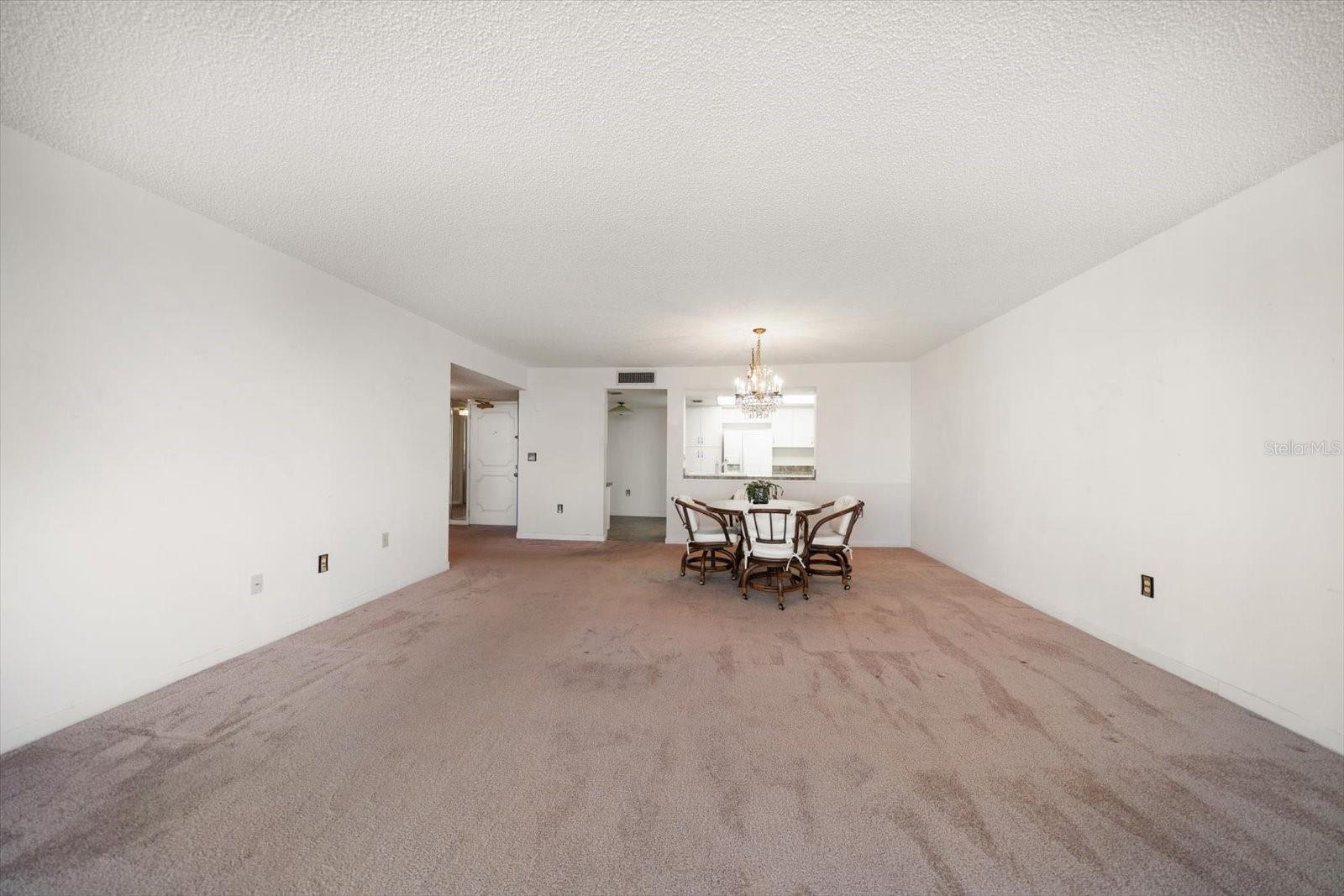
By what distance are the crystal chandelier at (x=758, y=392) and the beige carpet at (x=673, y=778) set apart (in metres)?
2.64

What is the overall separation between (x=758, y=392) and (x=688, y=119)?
3.35 m

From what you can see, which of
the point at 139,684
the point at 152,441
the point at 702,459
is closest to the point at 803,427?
the point at 702,459

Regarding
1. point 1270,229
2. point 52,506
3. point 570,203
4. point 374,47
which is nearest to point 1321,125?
point 1270,229

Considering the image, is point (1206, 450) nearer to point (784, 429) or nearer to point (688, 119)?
point (688, 119)

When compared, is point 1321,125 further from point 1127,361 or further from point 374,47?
point 374,47

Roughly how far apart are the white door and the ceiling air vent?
7.75ft

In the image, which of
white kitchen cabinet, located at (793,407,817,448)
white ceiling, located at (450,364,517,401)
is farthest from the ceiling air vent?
white kitchen cabinet, located at (793,407,817,448)

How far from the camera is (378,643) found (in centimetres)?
313

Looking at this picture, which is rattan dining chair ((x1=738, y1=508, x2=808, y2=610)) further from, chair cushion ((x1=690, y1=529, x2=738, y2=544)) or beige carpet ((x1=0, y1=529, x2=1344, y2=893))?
beige carpet ((x1=0, y1=529, x2=1344, y2=893))

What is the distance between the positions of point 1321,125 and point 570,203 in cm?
315

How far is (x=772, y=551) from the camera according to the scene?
416 cm

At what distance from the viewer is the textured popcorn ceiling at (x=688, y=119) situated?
1485 millimetres

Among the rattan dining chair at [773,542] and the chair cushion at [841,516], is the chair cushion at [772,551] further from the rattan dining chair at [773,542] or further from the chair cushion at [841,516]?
the chair cushion at [841,516]

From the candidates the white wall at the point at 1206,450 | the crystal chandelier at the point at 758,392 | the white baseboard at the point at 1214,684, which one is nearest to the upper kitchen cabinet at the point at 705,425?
the crystal chandelier at the point at 758,392
